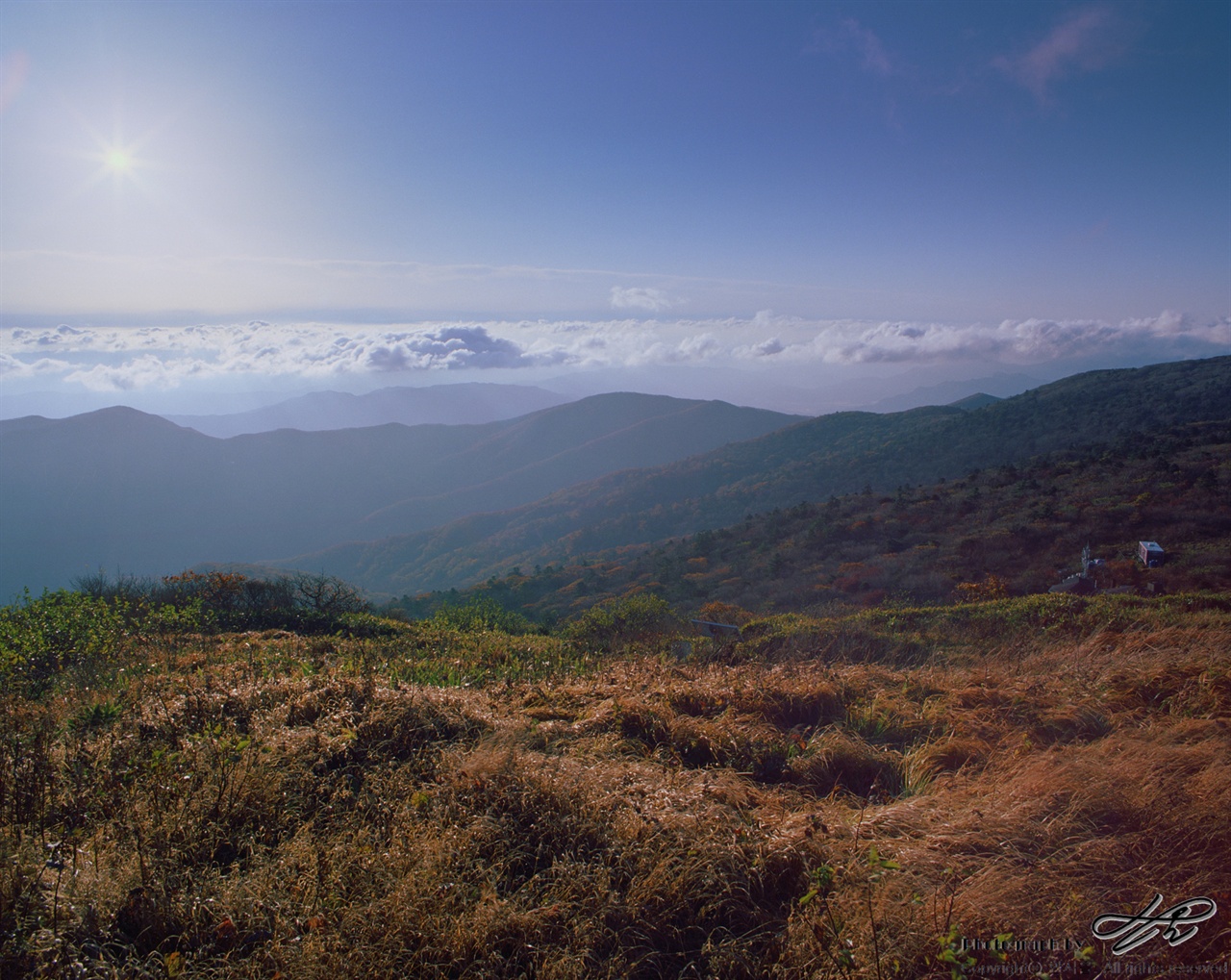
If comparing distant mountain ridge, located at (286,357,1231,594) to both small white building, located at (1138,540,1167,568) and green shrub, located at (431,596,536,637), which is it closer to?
small white building, located at (1138,540,1167,568)

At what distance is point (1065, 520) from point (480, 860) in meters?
19.9

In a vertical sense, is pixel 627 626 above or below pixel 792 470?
below

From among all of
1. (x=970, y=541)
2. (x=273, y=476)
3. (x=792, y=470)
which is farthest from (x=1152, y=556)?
(x=273, y=476)

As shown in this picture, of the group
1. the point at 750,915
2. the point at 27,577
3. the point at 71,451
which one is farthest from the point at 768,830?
the point at 71,451

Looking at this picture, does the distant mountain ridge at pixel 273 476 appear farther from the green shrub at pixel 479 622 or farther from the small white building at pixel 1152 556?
the small white building at pixel 1152 556

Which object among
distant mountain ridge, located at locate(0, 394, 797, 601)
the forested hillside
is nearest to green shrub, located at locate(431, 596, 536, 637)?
the forested hillside

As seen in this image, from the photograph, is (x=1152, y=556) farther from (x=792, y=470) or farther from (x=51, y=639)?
(x=792, y=470)

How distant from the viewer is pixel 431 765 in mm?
4055

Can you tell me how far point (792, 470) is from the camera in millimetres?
56188
